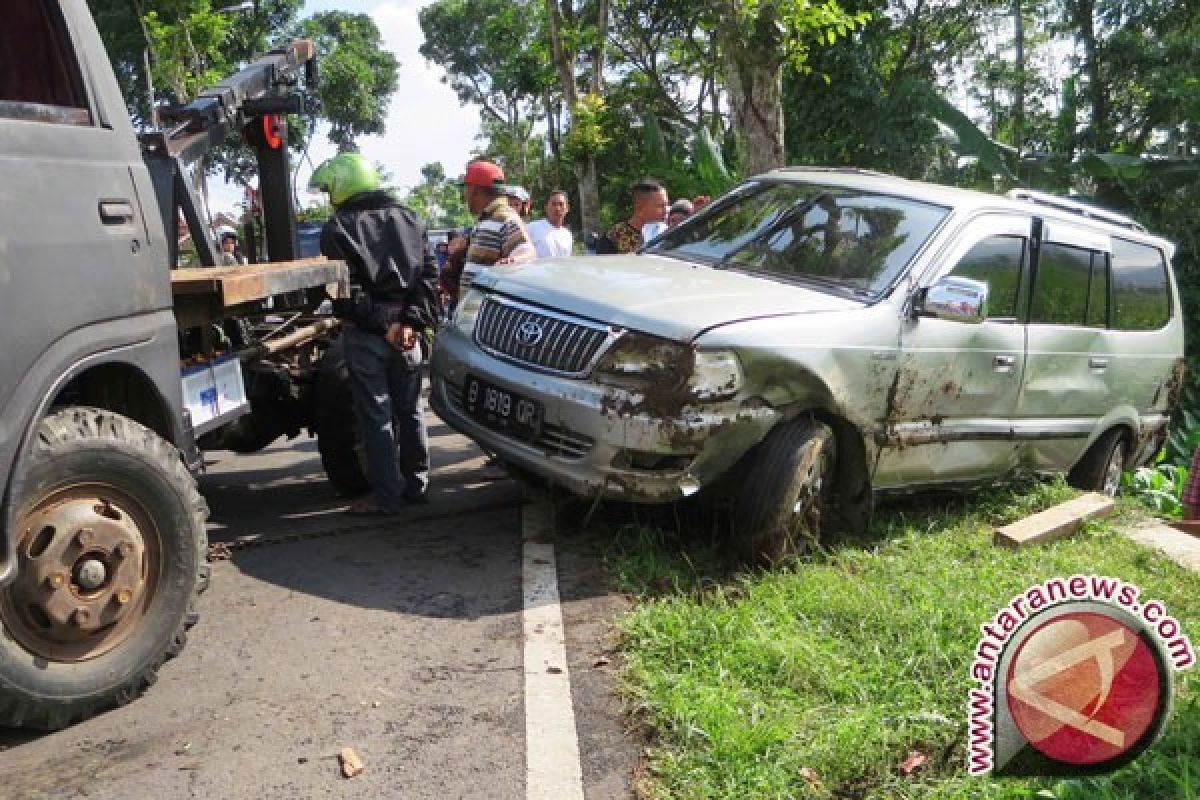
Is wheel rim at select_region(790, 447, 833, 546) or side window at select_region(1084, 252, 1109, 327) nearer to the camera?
wheel rim at select_region(790, 447, 833, 546)

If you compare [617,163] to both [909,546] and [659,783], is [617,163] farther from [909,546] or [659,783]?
[659,783]

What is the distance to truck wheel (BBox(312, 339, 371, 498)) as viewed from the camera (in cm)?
521

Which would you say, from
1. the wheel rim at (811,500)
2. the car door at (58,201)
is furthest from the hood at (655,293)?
the car door at (58,201)

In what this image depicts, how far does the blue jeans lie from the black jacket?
0.14m

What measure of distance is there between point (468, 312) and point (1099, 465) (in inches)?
162

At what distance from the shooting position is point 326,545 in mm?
4676

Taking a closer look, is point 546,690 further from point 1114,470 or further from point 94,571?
point 1114,470

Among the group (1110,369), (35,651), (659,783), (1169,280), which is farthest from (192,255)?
(1169,280)

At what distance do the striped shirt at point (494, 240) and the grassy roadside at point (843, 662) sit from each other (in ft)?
7.36

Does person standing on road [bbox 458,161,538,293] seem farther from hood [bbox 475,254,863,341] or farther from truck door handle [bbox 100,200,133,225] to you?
truck door handle [bbox 100,200,133,225]

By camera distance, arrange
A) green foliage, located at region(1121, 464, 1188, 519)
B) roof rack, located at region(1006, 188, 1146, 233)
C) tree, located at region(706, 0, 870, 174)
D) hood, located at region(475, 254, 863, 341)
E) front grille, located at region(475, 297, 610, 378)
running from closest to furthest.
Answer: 1. hood, located at region(475, 254, 863, 341)
2. front grille, located at region(475, 297, 610, 378)
3. roof rack, located at region(1006, 188, 1146, 233)
4. green foliage, located at region(1121, 464, 1188, 519)
5. tree, located at region(706, 0, 870, 174)

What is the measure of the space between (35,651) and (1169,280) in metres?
6.80

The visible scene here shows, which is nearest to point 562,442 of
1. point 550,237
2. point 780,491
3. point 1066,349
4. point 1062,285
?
point 780,491

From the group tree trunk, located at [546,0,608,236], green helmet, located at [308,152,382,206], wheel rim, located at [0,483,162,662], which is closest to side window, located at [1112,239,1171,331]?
green helmet, located at [308,152,382,206]
